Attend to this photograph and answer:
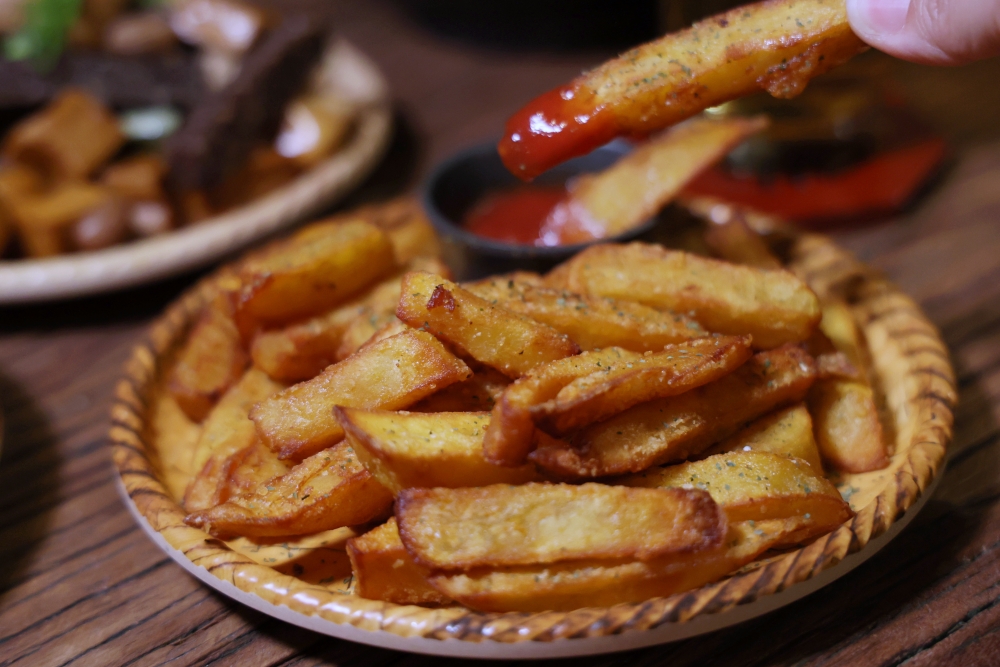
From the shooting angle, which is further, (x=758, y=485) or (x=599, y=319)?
(x=599, y=319)

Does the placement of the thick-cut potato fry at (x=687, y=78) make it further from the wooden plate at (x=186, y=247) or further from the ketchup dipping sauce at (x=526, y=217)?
the wooden plate at (x=186, y=247)

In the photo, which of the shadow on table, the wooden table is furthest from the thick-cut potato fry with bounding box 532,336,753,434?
the shadow on table

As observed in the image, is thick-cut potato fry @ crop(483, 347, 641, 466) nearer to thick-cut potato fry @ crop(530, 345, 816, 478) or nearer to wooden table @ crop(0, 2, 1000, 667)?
thick-cut potato fry @ crop(530, 345, 816, 478)

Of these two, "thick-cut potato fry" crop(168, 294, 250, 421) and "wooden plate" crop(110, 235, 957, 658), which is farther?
"thick-cut potato fry" crop(168, 294, 250, 421)

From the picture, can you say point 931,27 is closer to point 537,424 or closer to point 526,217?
point 537,424

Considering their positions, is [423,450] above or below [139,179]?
above

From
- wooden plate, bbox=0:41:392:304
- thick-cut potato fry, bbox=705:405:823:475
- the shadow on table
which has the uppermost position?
thick-cut potato fry, bbox=705:405:823:475

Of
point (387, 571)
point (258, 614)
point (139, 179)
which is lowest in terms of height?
point (258, 614)

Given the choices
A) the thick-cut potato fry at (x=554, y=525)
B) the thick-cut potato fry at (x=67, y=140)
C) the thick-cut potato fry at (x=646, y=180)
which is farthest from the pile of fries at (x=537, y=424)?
the thick-cut potato fry at (x=67, y=140)

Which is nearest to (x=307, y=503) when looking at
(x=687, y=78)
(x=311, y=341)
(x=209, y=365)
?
(x=311, y=341)
